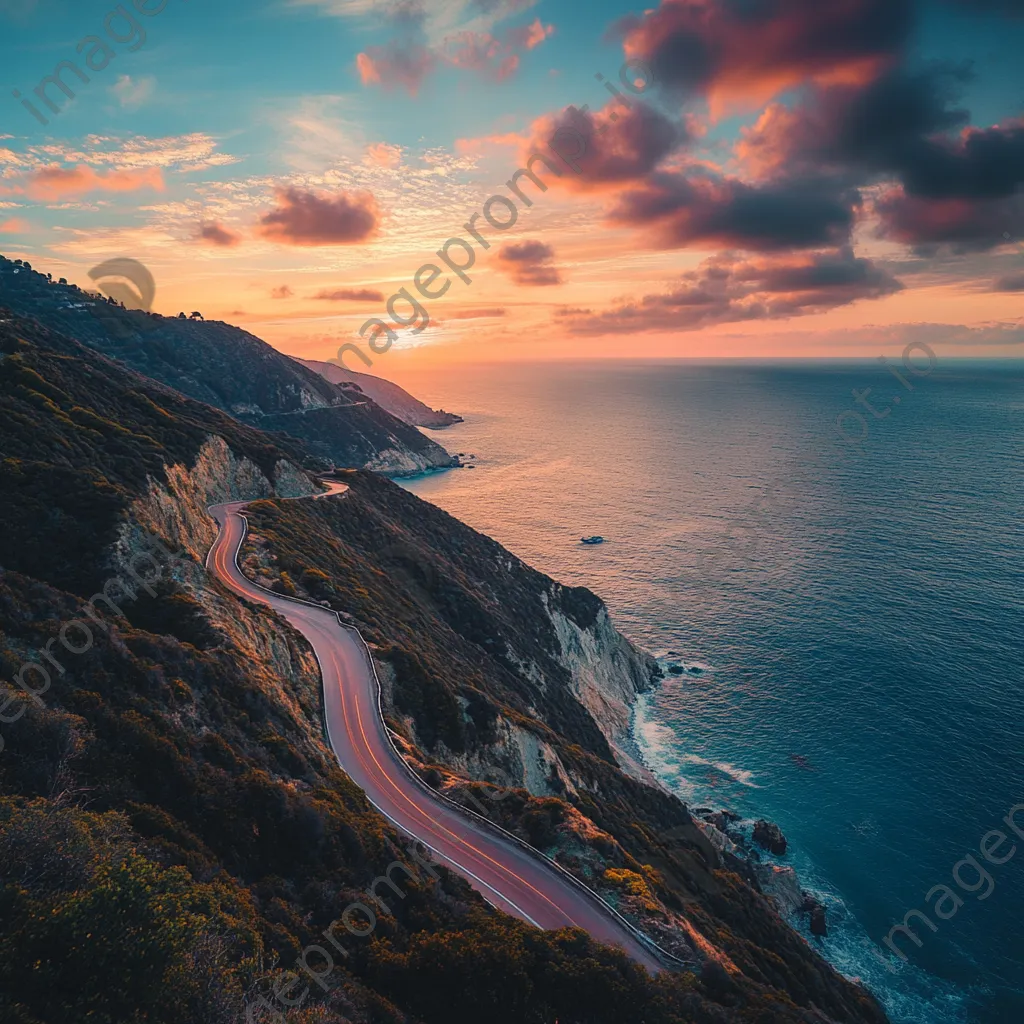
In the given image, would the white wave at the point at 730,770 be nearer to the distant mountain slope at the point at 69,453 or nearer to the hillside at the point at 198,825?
the hillside at the point at 198,825

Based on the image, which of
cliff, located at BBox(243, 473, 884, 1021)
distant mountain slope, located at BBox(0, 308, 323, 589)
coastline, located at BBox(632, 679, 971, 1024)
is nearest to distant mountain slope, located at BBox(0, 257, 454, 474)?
cliff, located at BBox(243, 473, 884, 1021)

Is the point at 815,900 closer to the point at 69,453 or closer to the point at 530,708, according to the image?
the point at 530,708

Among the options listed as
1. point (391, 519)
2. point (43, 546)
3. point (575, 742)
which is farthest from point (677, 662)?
point (43, 546)

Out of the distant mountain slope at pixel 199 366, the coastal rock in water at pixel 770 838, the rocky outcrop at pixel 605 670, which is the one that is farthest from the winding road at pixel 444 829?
the distant mountain slope at pixel 199 366

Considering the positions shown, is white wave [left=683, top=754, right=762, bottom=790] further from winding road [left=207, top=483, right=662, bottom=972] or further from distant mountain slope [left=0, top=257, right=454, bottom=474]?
distant mountain slope [left=0, top=257, right=454, bottom=474]

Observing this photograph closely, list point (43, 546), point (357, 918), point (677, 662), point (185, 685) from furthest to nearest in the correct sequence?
point (677, 662) → point (43, 546) → point (185, 685) → point (357, 918)

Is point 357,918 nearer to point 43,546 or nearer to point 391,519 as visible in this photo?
point 43,546
